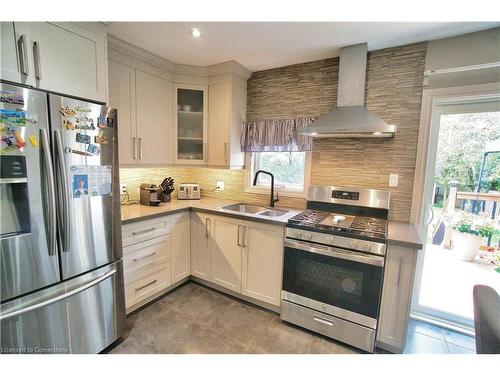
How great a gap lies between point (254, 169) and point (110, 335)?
2031 mm

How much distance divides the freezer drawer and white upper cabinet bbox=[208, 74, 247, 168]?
4.76ft

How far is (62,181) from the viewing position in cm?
130

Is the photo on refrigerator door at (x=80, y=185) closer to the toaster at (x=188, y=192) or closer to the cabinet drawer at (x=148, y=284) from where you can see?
the cabinet drawer at (x=148, y=284)

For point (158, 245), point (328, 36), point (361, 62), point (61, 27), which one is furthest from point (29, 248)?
point (361, 62)

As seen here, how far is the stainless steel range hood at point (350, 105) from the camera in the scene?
1874 millimetres

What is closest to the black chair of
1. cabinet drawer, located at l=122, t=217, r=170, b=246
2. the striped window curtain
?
the striped window curtain

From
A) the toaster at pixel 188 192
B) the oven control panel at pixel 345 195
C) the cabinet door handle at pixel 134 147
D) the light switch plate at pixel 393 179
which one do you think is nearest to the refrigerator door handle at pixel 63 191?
the cabinet door handle at pixel 134 147

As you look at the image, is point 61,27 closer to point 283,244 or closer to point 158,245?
A: point 158,245

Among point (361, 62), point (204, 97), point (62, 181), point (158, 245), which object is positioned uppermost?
point (361, 62)

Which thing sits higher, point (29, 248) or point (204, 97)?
point (204, 97)

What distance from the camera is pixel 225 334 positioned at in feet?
6.08

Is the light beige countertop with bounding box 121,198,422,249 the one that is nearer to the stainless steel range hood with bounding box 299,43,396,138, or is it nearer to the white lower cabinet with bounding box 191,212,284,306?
the white lower cabinet with bounding box 191,212,284,306

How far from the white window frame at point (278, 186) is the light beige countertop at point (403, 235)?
87cm

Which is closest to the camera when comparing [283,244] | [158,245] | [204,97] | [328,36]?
[328,36]
